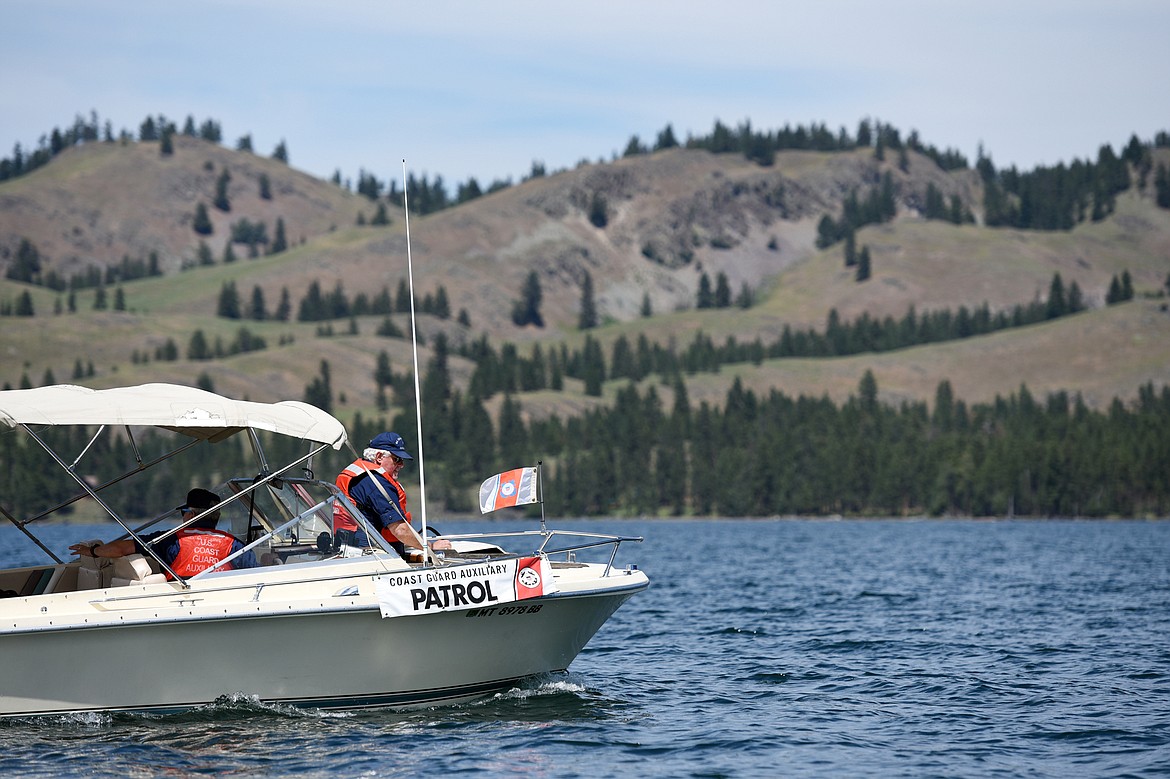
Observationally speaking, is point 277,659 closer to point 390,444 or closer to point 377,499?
point 377,499

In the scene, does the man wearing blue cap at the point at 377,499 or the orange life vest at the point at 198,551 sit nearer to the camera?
the orange life vest at the point at 198,551

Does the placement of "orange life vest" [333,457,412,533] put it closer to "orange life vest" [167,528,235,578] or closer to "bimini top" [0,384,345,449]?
"bimini top" [0,384,345,449]

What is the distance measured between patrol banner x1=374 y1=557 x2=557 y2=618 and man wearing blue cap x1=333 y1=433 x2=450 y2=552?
96 cm

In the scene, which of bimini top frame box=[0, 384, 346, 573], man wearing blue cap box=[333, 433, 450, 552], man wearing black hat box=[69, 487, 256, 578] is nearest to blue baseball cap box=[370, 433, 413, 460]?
man wearing blue cap box=[333, 433, 450, 552]

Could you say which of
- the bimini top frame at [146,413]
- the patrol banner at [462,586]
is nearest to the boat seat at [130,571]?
the bimini top frame at [146,413]

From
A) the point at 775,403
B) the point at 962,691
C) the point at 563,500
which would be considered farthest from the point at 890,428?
the point at 962,691

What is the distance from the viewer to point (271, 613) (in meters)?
14.9

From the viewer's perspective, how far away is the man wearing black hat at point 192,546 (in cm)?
1573

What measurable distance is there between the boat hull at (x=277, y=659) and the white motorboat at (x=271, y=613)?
16 mm

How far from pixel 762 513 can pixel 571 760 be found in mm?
149527

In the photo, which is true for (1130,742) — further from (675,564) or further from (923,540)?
(923,540)

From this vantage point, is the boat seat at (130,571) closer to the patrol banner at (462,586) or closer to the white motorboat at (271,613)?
the white motorboat at (271,613)

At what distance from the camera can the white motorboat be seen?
48.6 feet

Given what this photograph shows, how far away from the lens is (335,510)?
16359mm
